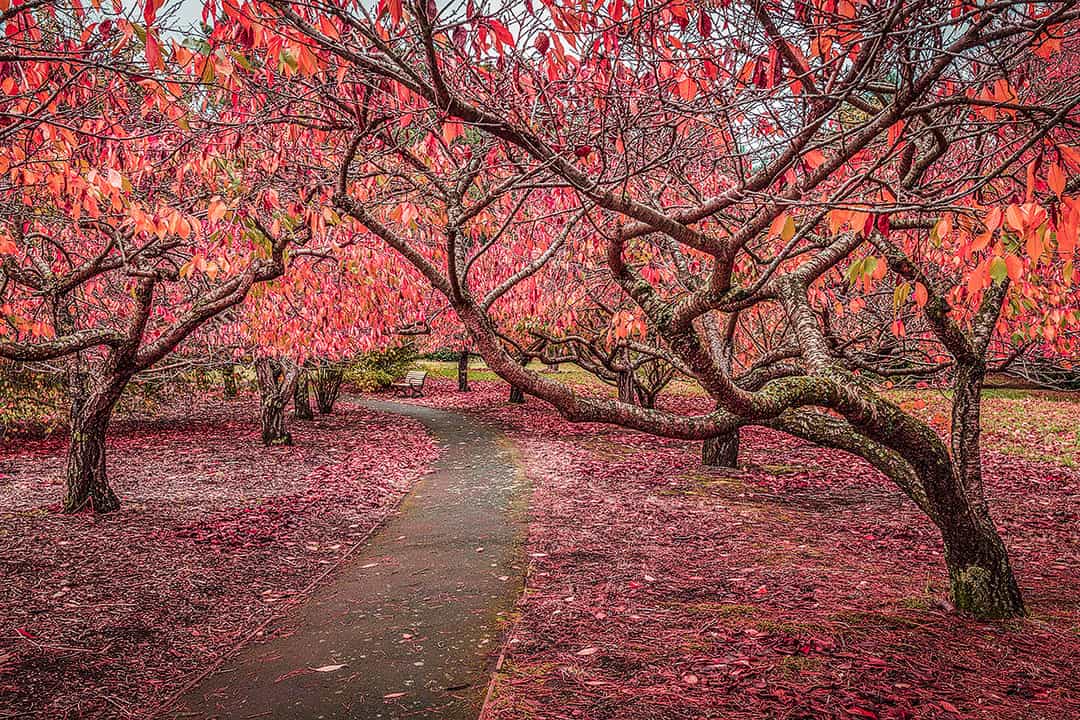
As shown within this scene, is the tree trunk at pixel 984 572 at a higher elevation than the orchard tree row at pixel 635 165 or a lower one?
lower

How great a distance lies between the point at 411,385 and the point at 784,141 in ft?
77.9

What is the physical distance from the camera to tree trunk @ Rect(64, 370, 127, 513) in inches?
317

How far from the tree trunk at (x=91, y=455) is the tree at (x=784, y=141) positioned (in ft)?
14.4

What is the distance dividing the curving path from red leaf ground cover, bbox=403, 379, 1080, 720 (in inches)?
11.7

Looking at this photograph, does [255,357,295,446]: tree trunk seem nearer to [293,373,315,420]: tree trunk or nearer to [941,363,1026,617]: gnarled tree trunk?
[293,373,315,420]: tree trunk

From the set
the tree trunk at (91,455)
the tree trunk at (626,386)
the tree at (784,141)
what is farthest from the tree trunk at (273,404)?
the tree at (784,141)

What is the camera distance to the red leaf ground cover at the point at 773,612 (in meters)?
3.69

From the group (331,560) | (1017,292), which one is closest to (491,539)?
(331,560)

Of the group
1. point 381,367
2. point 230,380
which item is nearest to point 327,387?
point 230,380

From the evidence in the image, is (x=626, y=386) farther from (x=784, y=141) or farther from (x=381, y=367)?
(x=784, y=141)

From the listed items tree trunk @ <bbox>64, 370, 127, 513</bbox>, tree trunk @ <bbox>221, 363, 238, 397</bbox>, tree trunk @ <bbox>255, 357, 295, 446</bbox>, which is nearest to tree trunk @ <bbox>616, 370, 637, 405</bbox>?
tree trunk @ <bbox>255, 357, 295, 446</bbox>

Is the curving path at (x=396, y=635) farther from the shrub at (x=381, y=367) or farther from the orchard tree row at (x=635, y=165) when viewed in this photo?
the shrub at (x=381, y=367)

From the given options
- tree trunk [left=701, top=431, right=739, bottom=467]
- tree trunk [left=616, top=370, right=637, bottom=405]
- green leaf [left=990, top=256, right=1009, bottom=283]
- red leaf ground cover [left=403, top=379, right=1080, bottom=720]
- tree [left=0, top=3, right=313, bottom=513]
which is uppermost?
tree [left=0, top=3, right=313, bottom=513]

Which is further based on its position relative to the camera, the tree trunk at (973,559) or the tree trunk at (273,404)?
the tree trunk at (273,404)
